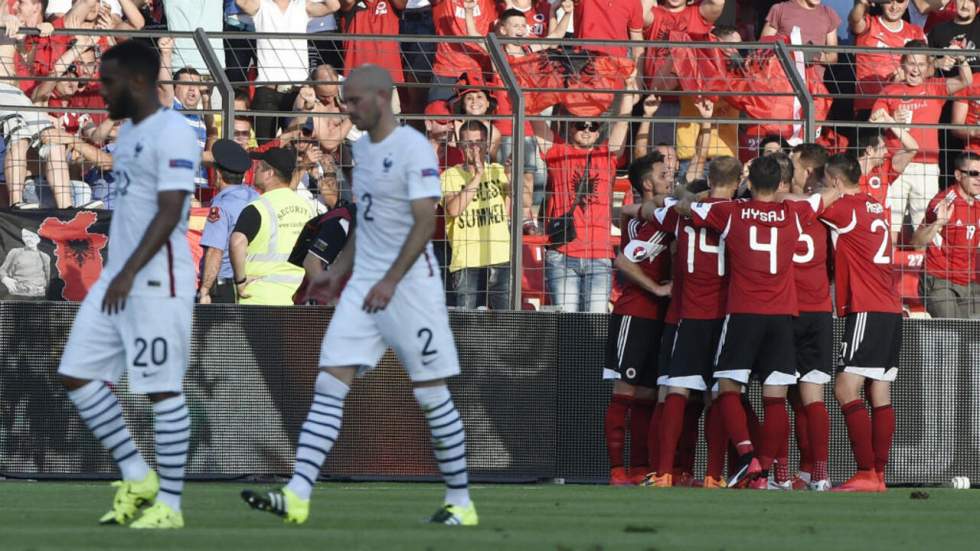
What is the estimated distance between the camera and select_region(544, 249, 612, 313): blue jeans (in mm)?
12898

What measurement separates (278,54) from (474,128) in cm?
291

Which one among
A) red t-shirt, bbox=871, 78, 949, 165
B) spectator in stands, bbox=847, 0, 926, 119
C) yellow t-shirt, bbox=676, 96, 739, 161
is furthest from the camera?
spectator in stands, bbox=847, 0, 926, 119

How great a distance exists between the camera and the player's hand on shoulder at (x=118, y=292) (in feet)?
23.8

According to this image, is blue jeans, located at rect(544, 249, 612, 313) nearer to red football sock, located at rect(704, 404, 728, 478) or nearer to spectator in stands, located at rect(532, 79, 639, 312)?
spectator in stands, located at rect(532, 79, 639, 312)

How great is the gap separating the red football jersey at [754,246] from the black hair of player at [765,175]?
0.34 feet

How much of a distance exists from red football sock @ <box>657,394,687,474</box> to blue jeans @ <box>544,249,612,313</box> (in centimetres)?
156

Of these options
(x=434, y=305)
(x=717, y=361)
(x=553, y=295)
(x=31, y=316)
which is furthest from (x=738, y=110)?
(x=434, y=305)

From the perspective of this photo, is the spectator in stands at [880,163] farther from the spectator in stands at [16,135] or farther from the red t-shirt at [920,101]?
the spectator in stands at [16,135]

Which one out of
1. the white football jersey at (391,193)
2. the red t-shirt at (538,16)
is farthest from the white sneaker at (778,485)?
the red t-shirt at (538,16)

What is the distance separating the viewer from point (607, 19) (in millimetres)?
16359

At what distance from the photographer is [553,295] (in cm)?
1296

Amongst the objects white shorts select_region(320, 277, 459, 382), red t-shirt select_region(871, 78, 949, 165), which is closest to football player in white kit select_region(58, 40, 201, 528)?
white shorts select_region(320, 277, 459, 382)

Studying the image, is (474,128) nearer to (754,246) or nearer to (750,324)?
(754,246)

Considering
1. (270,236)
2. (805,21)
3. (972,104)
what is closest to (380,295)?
(270,236)
